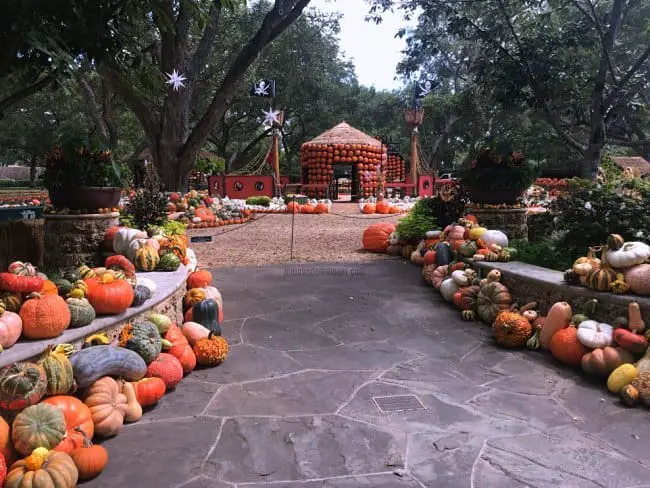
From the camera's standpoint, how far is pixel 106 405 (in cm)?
334

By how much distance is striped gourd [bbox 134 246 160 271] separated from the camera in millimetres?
6129

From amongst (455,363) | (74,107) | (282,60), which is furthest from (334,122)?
(455,363)

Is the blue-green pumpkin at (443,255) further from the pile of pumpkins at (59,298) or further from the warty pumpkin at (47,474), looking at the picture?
the warty pumpkin at (47,474)

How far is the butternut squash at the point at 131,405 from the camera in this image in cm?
351

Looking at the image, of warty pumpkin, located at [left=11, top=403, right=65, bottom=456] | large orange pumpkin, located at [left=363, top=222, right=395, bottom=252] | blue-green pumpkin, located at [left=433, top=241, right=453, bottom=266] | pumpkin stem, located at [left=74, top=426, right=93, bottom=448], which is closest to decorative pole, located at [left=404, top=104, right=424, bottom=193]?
large orange pumpkin, located at [left=363, top=222, right=395, bottom=252]

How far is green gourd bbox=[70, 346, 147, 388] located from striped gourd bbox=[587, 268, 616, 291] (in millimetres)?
3906

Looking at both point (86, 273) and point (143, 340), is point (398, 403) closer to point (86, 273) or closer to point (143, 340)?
point (143, 340)

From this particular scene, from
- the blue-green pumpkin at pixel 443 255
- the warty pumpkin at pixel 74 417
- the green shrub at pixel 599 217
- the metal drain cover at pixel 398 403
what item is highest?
the green shrub at pixel 599 217

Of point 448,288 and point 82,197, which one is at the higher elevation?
point 82,197

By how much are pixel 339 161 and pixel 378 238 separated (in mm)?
16753

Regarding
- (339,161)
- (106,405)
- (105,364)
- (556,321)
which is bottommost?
(106,405)

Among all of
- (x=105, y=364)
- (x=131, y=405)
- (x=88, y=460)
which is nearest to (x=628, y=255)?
(x=131, y=405)

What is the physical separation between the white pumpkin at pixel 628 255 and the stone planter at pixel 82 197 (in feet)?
18.7

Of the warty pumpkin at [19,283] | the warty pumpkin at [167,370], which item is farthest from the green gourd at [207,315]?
the warty pumpkin at [19,283]
